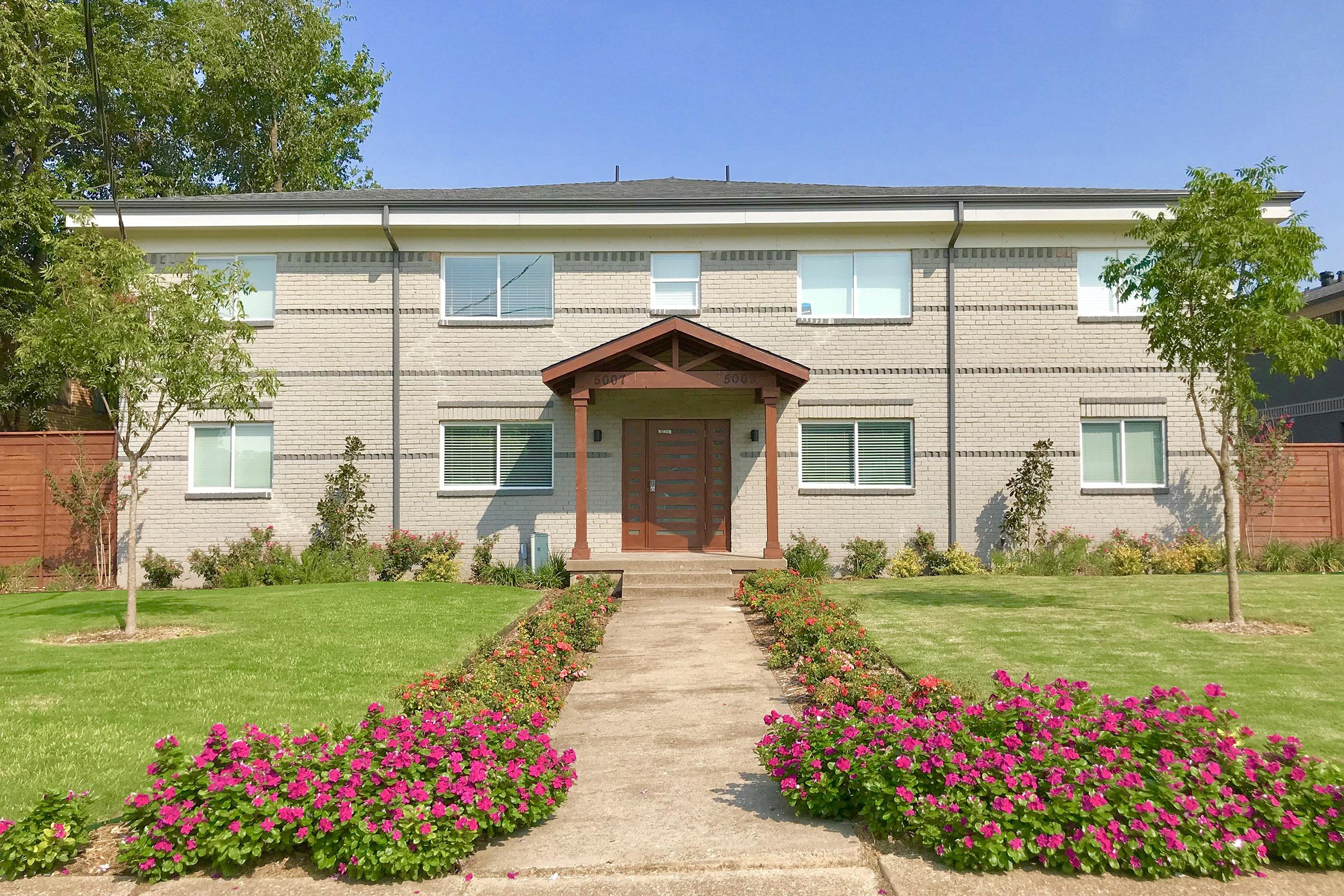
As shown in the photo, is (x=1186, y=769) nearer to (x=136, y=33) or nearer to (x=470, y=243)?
(x=470, y=243)

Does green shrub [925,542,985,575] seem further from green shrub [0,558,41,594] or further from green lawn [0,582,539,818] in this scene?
green shrub [0,558,41,594]

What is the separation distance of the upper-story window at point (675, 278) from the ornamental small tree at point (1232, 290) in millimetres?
7928

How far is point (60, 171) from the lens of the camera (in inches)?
940

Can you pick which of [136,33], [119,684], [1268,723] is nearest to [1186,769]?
[1268,723]

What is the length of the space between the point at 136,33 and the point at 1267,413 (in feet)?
119

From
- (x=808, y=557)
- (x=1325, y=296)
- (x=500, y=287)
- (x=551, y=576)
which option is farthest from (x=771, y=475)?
(x=1325, y=296)

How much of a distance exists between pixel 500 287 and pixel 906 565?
895 cm

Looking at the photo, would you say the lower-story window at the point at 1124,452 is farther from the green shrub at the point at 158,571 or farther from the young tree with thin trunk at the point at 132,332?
the green shrub at the point at 158,571

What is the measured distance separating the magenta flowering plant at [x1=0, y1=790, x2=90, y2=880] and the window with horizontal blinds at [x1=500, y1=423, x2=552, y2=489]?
1194 cm

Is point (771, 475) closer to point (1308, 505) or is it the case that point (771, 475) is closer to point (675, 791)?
point (675, 791)

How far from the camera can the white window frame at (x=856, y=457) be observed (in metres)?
16.0

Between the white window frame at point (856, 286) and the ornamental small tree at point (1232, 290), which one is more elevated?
the white window frame at point (856, 286)

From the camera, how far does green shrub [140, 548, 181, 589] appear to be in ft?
50.4

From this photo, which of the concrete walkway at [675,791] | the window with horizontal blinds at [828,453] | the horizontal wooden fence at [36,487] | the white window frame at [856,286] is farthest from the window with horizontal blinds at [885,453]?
the horizontal wooden fence at [36,487]
